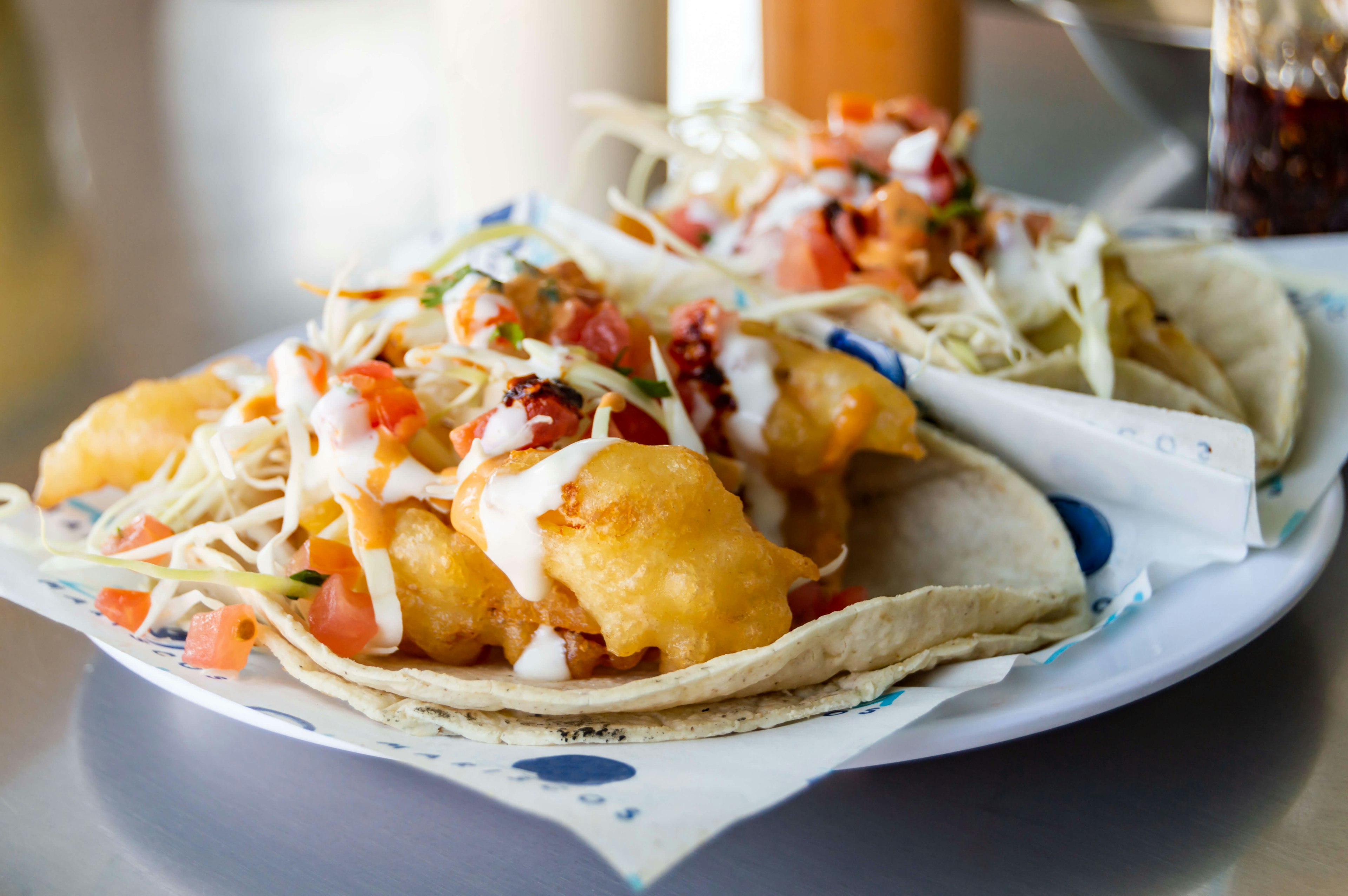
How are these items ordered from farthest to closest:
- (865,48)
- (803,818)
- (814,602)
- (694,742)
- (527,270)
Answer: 1. (865,48)
2. (527,270)
3. (814,602)
4. (803,818)
5. (694,742)

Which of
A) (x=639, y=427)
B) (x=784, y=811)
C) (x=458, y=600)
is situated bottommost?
(x=784, y=811)

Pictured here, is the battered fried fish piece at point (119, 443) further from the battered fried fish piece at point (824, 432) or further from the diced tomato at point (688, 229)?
the diced tomato at point (688, 229)

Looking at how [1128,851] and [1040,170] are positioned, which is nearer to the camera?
[1128,851]

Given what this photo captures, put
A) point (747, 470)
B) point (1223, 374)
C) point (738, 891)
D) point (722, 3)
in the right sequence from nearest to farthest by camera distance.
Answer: point (738, 891), point (747, 470), point (1223, 374), point (722, 3)

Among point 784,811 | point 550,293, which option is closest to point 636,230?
point 550,293

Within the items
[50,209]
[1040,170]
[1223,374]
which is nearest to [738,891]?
[1223,374]

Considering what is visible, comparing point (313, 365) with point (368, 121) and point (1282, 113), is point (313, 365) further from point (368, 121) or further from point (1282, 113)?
point (368, 121)

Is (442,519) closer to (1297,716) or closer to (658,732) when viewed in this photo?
(658,732)

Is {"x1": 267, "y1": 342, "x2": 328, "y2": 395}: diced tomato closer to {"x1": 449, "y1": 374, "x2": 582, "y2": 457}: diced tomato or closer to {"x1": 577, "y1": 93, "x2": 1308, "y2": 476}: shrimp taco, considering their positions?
{"x1": 449, "y1": 374, "x2": 582, "y2": 457}: diced tomato
